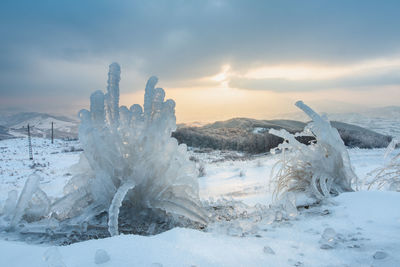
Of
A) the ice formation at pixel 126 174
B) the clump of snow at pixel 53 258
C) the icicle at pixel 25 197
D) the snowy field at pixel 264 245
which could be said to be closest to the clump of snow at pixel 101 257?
the snowy field at pixel 264 245

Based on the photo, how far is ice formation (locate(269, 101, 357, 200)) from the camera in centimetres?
281

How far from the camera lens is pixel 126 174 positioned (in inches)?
87.0

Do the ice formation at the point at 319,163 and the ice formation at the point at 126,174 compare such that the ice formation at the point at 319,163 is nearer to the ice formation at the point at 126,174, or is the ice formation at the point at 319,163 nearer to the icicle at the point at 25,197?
the ice formation at the point at 126,174

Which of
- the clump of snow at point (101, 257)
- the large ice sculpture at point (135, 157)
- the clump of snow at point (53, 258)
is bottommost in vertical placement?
the clump of snow at point (101, 257)

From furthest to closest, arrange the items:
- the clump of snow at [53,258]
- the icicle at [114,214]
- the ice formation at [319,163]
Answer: the ice formation at [319,163] → the icicle at [114,214] → the clump of snow at [53,258]

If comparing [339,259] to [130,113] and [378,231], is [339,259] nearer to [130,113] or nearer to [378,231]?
[378,231]

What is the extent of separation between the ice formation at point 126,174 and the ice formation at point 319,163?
1137 mm

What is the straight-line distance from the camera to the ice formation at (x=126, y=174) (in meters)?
2.10

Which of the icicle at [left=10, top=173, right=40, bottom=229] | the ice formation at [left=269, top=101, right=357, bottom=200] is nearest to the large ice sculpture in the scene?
the icicle at [left=10, top=173, right=40, bottom=229]

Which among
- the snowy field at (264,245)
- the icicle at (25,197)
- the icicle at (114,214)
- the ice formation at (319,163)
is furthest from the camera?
the ice formation at (319,163)

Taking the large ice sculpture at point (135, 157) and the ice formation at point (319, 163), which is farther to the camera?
the ice formation at point (319, 163)

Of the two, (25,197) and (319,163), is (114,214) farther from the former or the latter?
(319,163)

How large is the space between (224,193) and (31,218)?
2.37 metres

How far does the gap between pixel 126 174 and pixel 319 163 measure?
1.88m
